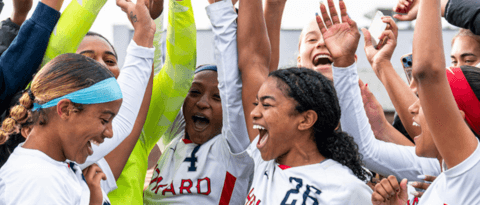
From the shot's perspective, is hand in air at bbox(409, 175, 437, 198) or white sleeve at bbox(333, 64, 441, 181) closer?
hand in air at bbox(409, 175, 437, 198)

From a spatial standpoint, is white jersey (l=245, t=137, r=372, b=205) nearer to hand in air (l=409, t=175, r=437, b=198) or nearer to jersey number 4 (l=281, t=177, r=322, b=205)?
jersey number 4 (l=281, t=177, r=322, b=205)

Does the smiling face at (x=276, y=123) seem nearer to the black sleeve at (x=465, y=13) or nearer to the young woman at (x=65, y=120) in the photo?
the young woman at (x=65, y=120)

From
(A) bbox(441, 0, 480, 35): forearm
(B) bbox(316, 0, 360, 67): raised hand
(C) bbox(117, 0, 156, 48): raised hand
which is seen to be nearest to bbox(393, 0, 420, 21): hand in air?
(A) bbox(441, 0, 480, 35): forearm

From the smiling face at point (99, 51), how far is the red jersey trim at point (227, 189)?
3.10ft

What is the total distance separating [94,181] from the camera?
195 centimetres

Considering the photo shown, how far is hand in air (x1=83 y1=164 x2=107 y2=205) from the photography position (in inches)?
74.0

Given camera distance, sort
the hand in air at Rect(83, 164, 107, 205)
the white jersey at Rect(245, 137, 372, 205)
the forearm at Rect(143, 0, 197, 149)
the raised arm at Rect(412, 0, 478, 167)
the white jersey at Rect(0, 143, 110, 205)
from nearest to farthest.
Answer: the white jersey at Rect(0, 143, 110, 205)
the raised arm at Rect(412, 0, 478, 167)
the hand in air at Rect(83, 164, 107, 205)
the white jersey at Rect(245, 137, 372, 205)
the forearm at Rect(143, 0, 197, 149)

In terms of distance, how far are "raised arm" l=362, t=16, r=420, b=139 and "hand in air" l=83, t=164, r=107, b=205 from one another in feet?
5.57

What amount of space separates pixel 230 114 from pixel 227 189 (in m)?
0.48

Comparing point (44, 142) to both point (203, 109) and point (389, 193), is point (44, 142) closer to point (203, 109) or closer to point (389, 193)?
point (203, 109)

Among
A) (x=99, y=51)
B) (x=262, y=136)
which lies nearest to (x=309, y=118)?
(x=262, y=136)

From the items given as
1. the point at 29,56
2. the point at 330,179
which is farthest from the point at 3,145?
the point at 330,179

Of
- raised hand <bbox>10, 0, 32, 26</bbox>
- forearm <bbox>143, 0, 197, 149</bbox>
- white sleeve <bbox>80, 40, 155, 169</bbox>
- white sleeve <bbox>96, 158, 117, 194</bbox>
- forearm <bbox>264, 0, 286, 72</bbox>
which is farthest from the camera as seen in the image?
forearm <bbox>264, 0, 286, 72</bbox>

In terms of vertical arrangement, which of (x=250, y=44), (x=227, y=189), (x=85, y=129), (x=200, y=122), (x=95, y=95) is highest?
(x=250, y=44)
